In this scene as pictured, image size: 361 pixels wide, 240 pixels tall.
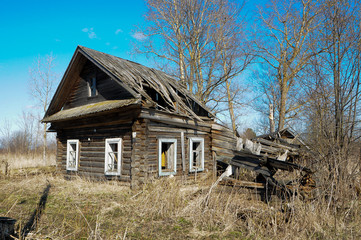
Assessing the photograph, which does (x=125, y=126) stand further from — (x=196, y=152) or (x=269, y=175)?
(x=269, y=175)

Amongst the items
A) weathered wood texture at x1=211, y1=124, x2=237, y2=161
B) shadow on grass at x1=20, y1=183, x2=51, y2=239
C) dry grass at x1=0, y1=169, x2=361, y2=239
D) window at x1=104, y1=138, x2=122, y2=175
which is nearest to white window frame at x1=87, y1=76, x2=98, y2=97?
window at x1=104, y1=138, x2=122, y2=175

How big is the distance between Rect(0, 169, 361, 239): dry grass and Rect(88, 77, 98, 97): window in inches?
234

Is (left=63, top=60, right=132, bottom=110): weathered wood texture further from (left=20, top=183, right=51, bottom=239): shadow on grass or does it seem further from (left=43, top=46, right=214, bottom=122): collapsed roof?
(left=20, top=183, right=51, bottom=239): shadow on grass

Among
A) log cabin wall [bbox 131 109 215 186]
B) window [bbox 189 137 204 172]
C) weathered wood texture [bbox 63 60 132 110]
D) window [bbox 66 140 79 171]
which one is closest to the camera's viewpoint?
log cabin wall [bbox 131 109 215 186]

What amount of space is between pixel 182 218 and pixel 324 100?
4833 mm

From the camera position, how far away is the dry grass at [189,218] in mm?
4906

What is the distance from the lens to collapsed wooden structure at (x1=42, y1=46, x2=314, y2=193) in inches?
396

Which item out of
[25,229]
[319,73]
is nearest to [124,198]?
[25,229]

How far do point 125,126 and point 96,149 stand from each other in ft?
7.44

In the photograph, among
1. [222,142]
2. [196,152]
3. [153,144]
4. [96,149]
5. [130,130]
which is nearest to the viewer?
[130,130]

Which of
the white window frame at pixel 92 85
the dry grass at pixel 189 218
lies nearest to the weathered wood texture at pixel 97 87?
the white window frame at pixel 92 85

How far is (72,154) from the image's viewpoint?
13.6 metres

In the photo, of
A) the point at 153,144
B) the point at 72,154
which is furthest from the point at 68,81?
the point at 153,144

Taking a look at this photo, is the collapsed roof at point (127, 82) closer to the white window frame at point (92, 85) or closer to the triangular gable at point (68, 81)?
the triangular gable at point (68, 81)
